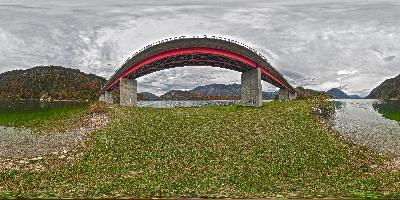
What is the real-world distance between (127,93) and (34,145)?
4792 centimetres

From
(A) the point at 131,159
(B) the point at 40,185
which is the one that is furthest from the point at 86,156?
(B) the point at 40,185

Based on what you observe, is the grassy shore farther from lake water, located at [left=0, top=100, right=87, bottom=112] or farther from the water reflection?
lake water, located at [left=0, top=100, right=87, bottom=112]

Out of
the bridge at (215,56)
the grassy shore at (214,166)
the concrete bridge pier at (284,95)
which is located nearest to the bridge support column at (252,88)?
the bridge at (215,56)

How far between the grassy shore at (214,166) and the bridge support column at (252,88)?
27004 millimetres

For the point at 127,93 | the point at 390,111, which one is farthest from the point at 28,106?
the point at 390,111

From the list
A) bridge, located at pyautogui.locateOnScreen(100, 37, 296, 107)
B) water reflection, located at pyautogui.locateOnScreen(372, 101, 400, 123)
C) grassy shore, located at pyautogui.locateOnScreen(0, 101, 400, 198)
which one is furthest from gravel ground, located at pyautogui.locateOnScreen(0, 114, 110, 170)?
water reflection, located at pyautogui.locateOnScreen(372, 101, 400, 123)

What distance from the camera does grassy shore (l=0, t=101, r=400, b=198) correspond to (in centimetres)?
1680

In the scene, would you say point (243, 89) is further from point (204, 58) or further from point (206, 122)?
point (206, 122)

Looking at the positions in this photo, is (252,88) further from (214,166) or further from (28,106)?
(28,106)

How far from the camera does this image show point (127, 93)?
7850cm

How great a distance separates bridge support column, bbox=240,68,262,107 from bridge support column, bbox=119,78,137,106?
2299 centimetres

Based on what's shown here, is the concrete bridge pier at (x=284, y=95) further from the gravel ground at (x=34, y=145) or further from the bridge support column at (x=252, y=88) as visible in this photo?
the gravel ground at (x=34, y=145)

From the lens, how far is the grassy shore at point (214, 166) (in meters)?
16.8

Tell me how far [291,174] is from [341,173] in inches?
137
